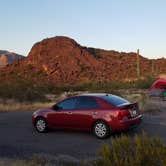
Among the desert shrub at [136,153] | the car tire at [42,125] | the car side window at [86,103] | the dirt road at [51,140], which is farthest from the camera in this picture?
the car tire at [42,125]

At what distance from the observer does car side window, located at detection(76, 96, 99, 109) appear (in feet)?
54.1

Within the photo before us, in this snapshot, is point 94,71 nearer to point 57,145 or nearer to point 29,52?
point 29,52

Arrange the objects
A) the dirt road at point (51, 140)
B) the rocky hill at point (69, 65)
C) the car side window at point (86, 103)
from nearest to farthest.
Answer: the dirt road at point (51, 140)
the car side window at point (86, 103)
the rocky hill at point (69, 65)

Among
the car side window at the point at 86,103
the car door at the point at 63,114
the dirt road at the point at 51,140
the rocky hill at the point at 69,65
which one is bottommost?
the dirt road at the point at 51,140

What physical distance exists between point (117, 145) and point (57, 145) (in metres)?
6.89

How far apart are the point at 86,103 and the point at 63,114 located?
3.46ft

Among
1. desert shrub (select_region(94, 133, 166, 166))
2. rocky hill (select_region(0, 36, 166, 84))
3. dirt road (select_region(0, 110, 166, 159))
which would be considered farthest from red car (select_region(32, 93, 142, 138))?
rocky hill (select_region(0, 36, 166, 84))

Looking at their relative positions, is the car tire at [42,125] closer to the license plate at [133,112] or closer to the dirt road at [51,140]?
the dirt road at [51,140]

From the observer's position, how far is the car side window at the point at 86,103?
16484mm

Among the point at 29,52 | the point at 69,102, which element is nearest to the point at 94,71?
the point at 29,52

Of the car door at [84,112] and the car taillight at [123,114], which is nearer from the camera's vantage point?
the car taillight at [123,114]

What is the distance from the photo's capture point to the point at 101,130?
15953mm

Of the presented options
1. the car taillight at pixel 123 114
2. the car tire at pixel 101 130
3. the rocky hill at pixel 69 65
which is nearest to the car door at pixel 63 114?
the car tire at pixel 101 130

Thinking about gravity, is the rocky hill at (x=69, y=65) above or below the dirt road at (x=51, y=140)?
above
